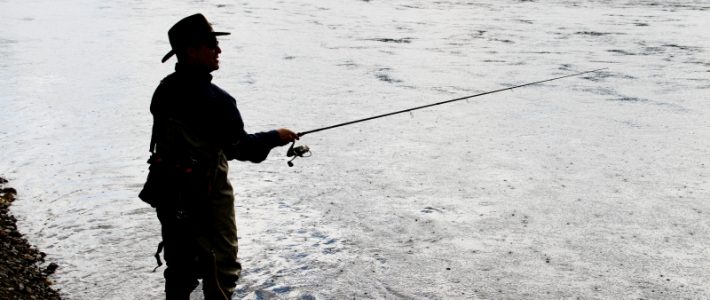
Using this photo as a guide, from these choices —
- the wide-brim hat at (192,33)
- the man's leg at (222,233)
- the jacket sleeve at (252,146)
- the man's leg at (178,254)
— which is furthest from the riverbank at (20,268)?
the wide-brim hat at (192,33)

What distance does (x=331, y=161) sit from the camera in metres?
7.50

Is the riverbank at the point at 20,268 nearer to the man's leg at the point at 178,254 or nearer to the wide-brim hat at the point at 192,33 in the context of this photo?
the man's leg at the point at 178,254

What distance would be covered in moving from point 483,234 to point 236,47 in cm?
986

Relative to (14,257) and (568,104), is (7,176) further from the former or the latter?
(568,104)

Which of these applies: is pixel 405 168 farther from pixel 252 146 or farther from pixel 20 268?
pixel 252 146

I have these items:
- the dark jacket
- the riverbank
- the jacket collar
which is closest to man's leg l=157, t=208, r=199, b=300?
the dark jacket

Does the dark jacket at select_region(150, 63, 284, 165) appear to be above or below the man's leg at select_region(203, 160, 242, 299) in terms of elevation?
above

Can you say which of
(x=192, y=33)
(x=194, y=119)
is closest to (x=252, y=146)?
(x=194, y=119)

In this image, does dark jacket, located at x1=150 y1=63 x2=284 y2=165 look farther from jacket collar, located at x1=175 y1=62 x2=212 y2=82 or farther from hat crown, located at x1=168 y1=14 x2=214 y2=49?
hat crown, located at x1=168 y1=14 x2=214 y2=49

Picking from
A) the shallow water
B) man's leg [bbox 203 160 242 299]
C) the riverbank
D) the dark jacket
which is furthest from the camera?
the shallow water

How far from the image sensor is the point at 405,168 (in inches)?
287

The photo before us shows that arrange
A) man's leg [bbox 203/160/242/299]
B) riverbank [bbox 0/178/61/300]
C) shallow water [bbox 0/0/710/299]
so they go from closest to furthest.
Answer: man's leg [bbox 203/160/242/299] → riverbank [bbox 0/178/61/300] → shallow water [bbox 0/0/710/299]

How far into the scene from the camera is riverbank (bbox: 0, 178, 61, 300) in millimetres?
4457

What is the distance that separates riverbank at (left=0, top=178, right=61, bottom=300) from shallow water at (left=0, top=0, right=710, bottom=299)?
0.11 metres
